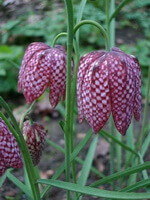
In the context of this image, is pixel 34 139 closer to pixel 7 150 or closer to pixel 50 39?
pixel 7 150

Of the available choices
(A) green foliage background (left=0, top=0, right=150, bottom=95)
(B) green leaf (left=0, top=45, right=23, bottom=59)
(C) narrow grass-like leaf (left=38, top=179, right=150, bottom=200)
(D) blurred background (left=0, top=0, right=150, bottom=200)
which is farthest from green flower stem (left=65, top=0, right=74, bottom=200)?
(B) green leaf (left=0, top=45, right=23, bottom=59)

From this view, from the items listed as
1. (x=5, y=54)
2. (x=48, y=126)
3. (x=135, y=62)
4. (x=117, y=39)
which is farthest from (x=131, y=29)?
(x=135, y=62)

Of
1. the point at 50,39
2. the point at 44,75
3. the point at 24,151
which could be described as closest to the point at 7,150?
→ the point at 24,151

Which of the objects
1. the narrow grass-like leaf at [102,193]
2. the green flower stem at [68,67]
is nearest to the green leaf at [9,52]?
the green flower stem at [68,67]

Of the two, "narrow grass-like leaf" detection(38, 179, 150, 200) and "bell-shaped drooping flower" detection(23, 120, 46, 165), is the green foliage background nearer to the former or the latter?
"bell-shaped drooping flower" detection(23, 120, 46, 165)

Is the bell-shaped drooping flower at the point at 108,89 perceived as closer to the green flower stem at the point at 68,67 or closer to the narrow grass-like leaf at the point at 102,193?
the green flower stem at the point at 68,67

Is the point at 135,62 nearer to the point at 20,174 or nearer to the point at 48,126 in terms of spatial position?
the point at 20,174
